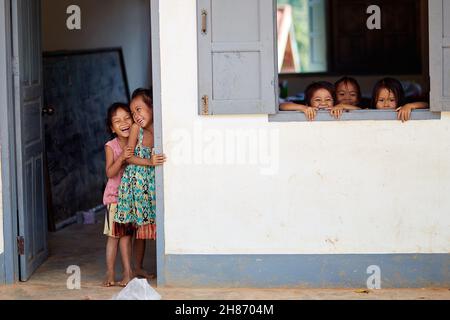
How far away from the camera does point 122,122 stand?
7.23m

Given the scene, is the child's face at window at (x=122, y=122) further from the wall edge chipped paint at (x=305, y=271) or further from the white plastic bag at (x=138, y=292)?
the white plastic bag at (x=138, y=292)

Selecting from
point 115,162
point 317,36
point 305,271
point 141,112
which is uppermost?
point 317,36

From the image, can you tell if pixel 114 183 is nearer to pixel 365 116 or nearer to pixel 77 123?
pixel 365 116

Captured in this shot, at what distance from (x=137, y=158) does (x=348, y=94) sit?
5.78 ft

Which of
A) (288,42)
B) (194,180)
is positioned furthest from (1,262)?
(288,42)

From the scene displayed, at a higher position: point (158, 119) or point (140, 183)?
point (158, 119)

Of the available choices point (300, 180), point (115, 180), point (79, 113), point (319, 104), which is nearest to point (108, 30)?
point (79, 113)

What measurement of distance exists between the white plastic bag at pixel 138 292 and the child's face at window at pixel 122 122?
1.25 m

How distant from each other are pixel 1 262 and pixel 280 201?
2.16 metres

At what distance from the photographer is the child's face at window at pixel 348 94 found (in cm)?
751

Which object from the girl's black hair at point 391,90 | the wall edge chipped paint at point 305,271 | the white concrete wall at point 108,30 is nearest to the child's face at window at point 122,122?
the wall edge chipped paint at point 305,271

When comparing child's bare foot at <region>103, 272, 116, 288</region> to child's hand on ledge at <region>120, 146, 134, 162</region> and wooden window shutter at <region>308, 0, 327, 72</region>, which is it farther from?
wooden window shutter at <region>308, 0, 327, 72</region>

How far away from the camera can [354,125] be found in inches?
267

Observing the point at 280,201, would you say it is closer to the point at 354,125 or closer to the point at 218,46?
the point at 354,125
